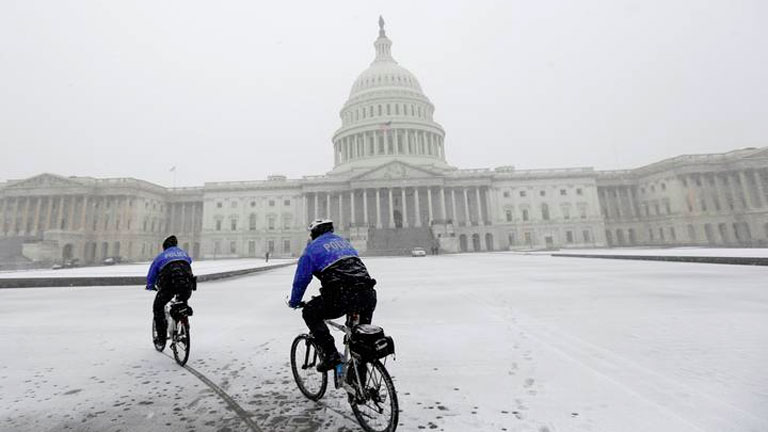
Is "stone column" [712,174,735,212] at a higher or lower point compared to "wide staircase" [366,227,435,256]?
higher

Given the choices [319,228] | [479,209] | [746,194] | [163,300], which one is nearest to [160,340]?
[163,300]

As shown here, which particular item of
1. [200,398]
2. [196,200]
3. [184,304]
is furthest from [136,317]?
[196,200]

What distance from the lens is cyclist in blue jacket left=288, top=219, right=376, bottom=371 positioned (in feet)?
10.6

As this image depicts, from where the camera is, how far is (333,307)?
10.8 ft

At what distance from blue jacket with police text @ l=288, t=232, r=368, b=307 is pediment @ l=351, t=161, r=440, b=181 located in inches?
2335

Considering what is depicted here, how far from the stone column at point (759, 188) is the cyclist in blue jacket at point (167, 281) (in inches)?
3263

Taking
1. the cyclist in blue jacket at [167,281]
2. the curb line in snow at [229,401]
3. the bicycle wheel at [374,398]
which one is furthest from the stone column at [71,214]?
the bicycle wheel at [374,398]

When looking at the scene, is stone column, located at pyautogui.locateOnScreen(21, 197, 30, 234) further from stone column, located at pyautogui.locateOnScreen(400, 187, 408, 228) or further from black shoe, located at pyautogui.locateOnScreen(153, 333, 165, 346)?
black shoe, located at pyautogui.locateOnScreen(153, 333, 165, 346)

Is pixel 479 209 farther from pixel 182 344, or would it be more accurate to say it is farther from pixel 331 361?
pixel 331 361

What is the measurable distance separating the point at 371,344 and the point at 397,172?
200ft

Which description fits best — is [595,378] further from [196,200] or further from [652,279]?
[196,200]

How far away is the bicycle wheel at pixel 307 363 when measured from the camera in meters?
3.61

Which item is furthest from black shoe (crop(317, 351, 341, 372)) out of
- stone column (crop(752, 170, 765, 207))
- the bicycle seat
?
stone column (crop(752, 170, 765, 207))

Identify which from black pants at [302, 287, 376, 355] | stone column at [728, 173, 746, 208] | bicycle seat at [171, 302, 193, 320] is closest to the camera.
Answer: black pants at [302, 287, 376, 355]
